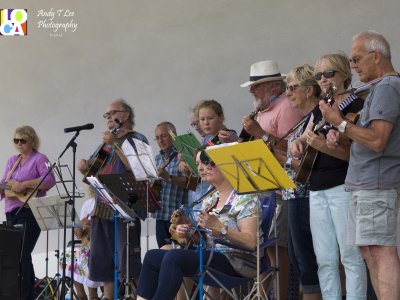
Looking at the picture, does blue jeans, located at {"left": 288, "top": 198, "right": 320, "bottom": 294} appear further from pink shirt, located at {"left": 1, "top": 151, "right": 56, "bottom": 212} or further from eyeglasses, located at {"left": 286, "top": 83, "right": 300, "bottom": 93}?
pink shirt, located at {"left": 1, "top": 151, "right": 56, "bottom": 212}

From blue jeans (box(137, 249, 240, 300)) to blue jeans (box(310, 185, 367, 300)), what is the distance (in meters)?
0.63

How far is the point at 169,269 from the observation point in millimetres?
4891

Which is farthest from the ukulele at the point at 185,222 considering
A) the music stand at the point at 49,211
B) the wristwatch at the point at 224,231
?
the music stand at the point at 49,211

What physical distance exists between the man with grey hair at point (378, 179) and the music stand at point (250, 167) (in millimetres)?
598

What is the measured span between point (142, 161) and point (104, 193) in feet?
1.35

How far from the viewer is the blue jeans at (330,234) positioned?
4637 mm

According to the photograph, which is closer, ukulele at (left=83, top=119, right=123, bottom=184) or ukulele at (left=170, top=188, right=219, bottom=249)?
ukulele at (left=170, top=188, right=219, bottom=249)

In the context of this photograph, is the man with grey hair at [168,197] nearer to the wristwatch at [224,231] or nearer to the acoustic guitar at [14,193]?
the acoustic guitar at [14,193]

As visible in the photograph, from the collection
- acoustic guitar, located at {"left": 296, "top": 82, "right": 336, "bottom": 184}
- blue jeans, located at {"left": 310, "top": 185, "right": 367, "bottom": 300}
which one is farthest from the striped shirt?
blue jeans, located at {"left": 310, "top": 185, "right": 367, "bottom": 300}

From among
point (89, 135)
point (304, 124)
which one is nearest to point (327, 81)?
point (304, 124)

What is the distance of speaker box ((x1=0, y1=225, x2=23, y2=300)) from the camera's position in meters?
6.04

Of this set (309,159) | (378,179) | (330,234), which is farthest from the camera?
(309,159)

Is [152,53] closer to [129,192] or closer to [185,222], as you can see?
[129,192]

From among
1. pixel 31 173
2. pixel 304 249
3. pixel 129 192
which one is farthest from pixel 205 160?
pixel 31 173
